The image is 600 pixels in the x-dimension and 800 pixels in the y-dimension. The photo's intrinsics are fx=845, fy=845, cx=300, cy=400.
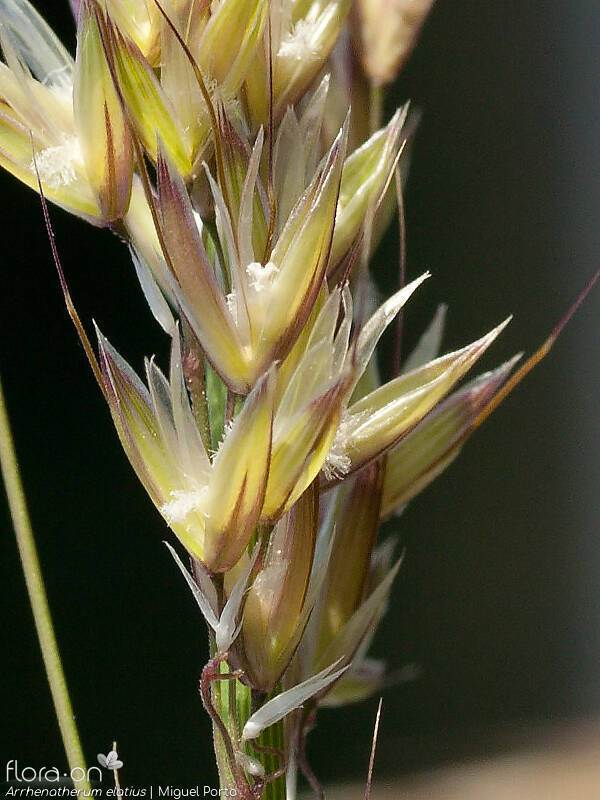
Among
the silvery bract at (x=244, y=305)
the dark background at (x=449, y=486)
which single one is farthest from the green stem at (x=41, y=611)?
the dark background at (x=449, y=486)

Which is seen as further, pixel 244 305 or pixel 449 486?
pixel 449 486

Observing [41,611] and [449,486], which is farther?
[449,486]

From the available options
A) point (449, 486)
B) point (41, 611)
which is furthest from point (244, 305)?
point (449, 486)

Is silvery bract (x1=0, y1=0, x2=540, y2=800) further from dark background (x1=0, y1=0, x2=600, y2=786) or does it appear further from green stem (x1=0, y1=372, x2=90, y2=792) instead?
dark background (x1=0, y1=0, x2=600, y2=786)

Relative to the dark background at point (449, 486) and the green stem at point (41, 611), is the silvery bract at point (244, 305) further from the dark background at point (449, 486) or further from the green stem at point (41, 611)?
the dark background at point (449, 486)

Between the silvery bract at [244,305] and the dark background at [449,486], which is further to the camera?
the dark background at [449,486]

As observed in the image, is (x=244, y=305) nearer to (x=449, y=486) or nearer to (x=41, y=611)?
(x=41, y=611)

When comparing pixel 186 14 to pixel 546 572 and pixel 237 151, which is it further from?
pixel 546 572

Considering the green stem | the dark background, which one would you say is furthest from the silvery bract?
the dark background
